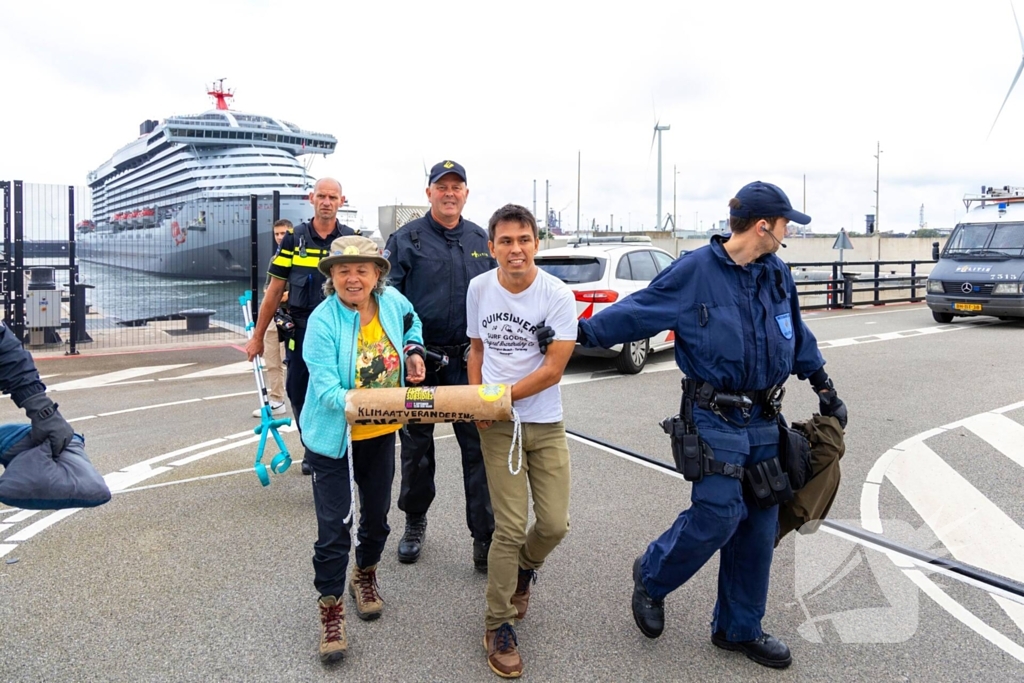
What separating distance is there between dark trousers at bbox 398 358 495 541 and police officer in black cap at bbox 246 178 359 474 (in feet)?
3.29

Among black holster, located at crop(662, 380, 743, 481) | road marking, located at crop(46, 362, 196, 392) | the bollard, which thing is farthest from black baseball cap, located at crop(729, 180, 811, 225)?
the bollard

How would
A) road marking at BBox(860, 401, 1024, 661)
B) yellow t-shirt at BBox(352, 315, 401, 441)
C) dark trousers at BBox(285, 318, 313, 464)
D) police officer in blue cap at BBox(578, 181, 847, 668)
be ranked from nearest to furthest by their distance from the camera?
police officer in blue cap at BBox(578, 181, 847, 668) → yellow t-shirt at BBox(352, 315, 401, 441) → road marking at BBox(860, 401, 1024, 661) → dark trousers at BBox(285, 318, 313, 464)

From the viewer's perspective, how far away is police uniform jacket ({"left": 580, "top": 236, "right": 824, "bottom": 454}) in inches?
118

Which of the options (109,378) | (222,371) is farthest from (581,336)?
(109,378)

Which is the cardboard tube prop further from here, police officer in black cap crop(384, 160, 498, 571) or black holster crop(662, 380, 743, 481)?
police officer in black cap crop(384, 160, 498, 571)

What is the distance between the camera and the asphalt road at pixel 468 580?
10.2ft

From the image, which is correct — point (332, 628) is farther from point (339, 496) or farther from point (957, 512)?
point (957, 512)

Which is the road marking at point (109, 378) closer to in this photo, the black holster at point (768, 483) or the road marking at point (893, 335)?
the black holster at point (768, 483)

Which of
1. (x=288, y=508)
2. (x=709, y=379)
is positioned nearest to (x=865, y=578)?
(x=709, y=379)

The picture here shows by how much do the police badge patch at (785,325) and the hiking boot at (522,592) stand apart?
1.48m

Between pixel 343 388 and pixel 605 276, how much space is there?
729cm

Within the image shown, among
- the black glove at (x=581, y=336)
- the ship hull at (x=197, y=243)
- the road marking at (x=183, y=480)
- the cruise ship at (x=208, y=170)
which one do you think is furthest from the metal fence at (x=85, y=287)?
the cruise ship at (x=208, y=170)

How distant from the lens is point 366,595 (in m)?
3.54

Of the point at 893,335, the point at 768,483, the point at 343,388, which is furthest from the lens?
the point at 893,335
